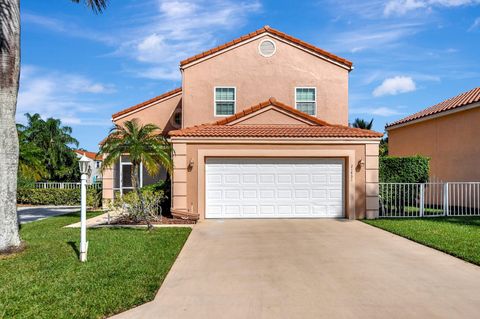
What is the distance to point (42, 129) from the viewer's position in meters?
38.9

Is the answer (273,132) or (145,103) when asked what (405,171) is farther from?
(145,103)

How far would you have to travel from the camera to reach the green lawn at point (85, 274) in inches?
208

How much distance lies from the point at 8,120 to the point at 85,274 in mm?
4368

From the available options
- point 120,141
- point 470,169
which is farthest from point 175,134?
point 470,169

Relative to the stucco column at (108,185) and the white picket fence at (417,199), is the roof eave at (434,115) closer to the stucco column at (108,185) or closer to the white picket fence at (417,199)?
the white picket fence at (417,199)

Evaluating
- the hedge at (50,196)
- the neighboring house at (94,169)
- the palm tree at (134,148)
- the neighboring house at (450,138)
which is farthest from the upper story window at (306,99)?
the hedge at (50,196)

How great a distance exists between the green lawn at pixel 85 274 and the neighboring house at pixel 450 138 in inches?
573

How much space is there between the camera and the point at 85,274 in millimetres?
6836

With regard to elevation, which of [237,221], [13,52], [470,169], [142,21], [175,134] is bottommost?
[237,221]

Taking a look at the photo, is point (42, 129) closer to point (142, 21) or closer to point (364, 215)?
point (142, 21)

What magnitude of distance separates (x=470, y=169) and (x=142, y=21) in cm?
1620

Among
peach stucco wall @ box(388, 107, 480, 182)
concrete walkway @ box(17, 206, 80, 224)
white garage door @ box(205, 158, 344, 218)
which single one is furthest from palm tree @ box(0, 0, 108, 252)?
peach stucco wall @ box(388, 107, 480, 182)

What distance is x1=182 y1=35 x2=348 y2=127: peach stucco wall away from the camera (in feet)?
57.4

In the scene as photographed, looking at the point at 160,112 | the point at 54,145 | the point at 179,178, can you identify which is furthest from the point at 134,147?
the point at 54,145
